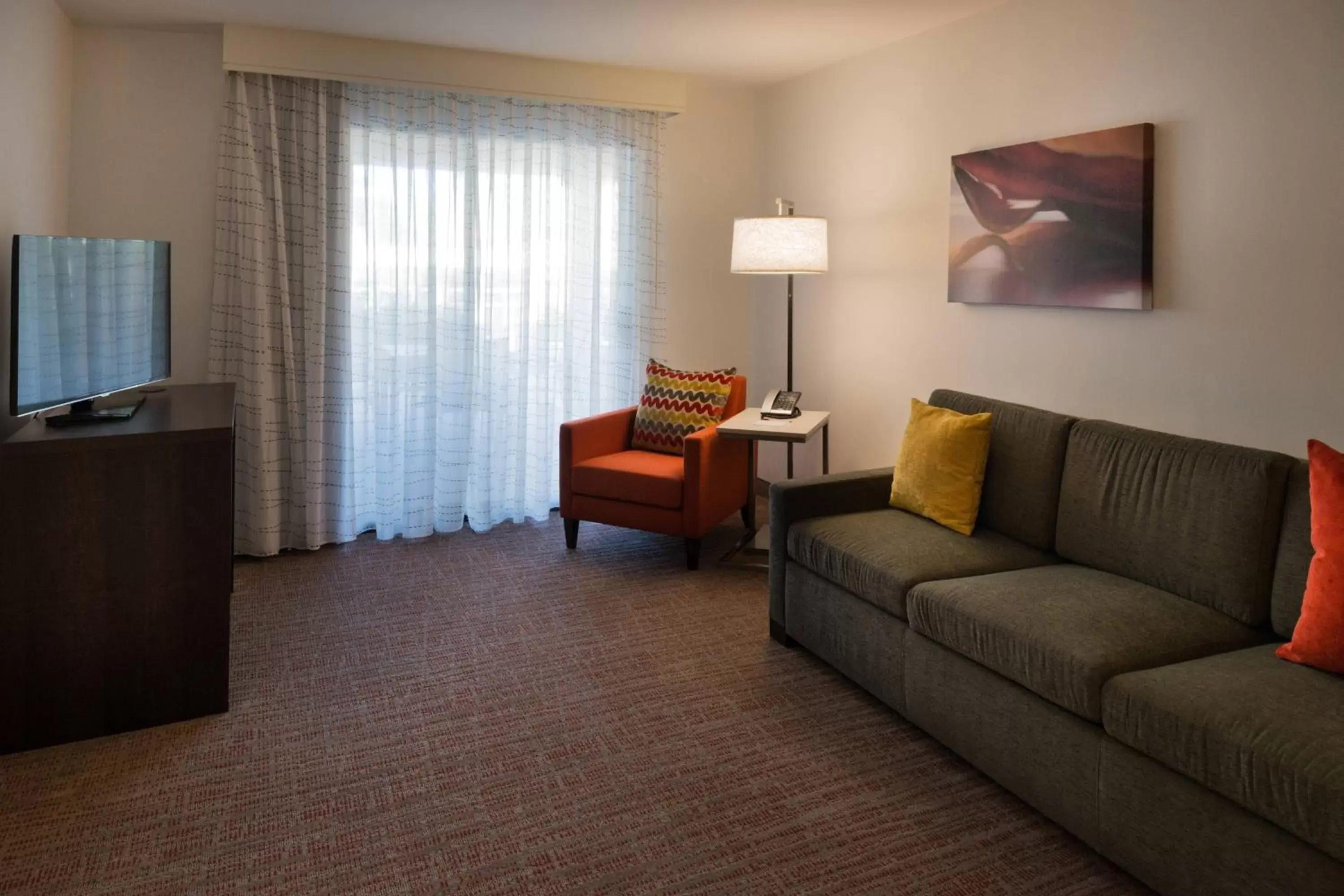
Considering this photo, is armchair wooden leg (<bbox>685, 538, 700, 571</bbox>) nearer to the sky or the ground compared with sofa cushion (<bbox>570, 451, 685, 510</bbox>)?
nearer to the ground

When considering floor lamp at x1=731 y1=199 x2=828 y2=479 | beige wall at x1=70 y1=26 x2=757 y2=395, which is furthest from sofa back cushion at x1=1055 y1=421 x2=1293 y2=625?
beige wall at x1=70 y1=26 x2=757 y2=395

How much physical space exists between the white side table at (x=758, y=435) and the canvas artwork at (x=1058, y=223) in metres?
0.89

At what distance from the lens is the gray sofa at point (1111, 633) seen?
6.34 feet

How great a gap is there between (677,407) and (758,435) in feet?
2.51

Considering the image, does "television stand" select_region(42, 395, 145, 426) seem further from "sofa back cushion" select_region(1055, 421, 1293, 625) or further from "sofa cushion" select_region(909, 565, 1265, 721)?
"sofa back cushion" select_region(1055, 421, 1293, 625)

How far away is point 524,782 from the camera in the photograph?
2.65m

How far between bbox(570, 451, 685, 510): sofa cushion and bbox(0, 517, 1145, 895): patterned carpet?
29.8 inches

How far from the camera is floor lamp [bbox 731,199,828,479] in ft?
14.7

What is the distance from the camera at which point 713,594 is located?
421 cm

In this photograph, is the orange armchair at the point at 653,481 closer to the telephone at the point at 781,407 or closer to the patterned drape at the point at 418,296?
the telephone at the point at 781,407

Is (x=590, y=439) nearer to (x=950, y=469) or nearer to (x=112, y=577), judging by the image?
(x=950, y=469)

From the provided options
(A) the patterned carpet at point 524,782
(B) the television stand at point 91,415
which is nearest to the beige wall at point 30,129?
(B) the television stand at point 91,415

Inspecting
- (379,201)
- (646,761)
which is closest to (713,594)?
(646,761)

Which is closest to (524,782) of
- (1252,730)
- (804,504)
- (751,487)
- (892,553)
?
(892,553)
